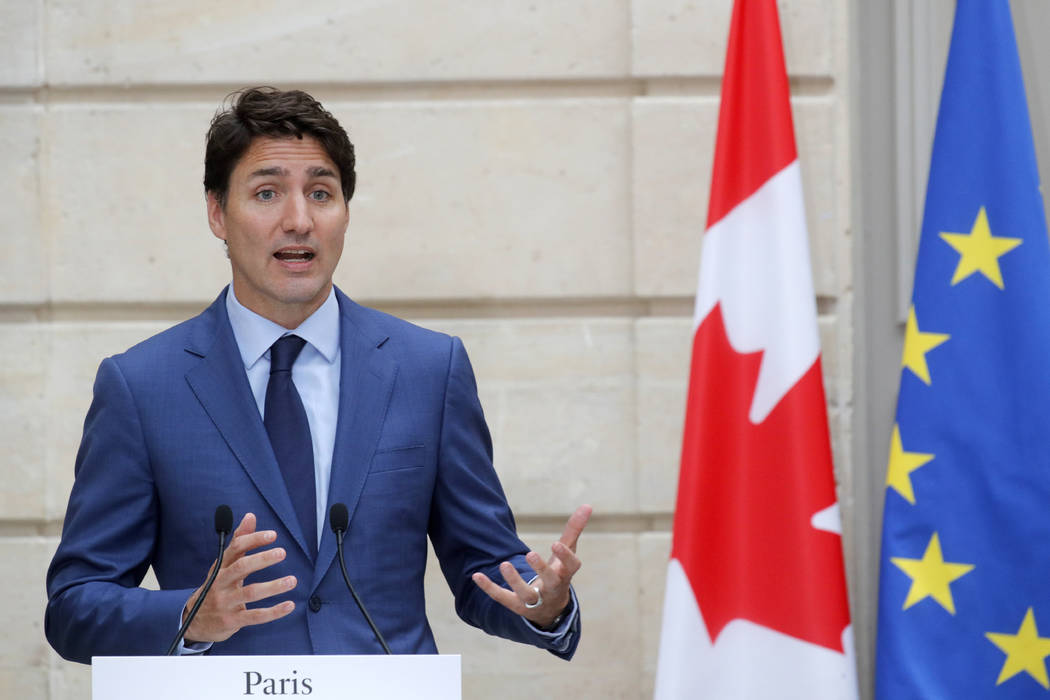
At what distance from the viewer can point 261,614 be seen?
156cm

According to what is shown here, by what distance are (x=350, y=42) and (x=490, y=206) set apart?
24.7 inches

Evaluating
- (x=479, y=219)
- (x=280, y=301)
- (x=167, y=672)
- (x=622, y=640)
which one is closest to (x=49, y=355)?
(x=479, y=219)

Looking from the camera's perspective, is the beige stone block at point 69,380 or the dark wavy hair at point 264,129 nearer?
the dark wavy hair at point 264,129

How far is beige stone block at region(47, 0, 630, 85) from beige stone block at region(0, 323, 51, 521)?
789 millimetres

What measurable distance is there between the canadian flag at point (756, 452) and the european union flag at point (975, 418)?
0.20 metres

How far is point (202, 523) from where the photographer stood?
1924 millimetres

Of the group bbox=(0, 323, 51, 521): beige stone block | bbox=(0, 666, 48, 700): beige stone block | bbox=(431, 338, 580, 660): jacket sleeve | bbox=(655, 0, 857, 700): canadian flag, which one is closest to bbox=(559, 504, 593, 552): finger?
bbox=(431, 338, 580, 660): jacket sleeve

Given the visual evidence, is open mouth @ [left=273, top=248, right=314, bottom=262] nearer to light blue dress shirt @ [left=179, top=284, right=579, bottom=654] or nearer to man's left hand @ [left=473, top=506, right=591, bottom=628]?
light blue dress shirt @ [left=179, top=284, right=579, bottom=654]

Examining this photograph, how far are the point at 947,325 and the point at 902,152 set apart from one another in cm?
68

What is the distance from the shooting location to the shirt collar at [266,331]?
6.76ft

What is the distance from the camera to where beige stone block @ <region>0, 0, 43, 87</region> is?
126 inches

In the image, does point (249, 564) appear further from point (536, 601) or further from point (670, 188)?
point (670, 188)

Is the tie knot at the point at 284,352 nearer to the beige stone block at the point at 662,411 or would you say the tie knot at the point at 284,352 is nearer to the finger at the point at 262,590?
the finger at the point at 262,590

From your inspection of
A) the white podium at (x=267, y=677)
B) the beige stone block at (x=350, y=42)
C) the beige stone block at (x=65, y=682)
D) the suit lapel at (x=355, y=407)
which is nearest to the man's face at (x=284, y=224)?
the suit lapel at (x=355, y=407)
